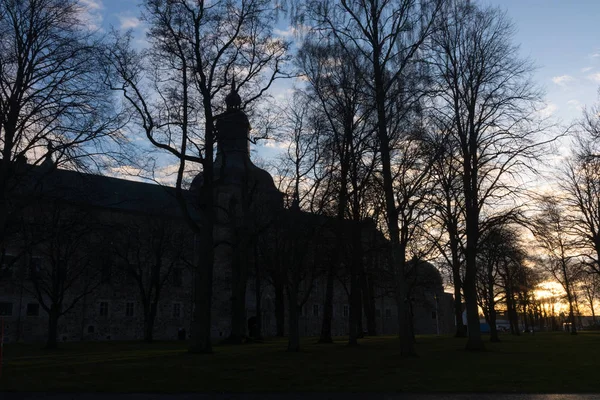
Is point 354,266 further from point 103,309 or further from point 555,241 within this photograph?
point 103,309

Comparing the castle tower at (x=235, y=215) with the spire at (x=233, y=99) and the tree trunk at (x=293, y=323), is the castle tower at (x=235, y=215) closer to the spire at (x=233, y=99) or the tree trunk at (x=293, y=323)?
the spire at (x=233, y=99)

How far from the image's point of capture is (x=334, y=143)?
24.3m

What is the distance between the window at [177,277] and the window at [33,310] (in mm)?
12724

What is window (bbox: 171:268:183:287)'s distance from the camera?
5612cm

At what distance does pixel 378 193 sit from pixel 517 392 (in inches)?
524

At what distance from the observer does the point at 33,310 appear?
164ft

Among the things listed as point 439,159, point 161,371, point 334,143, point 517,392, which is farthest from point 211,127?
point 517,392

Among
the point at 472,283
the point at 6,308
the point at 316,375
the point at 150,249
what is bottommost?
the point at 316,375

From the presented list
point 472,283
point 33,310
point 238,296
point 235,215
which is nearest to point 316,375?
point 472,283

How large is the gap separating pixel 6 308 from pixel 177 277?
17177mm

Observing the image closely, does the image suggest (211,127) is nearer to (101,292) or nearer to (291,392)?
(291,392)

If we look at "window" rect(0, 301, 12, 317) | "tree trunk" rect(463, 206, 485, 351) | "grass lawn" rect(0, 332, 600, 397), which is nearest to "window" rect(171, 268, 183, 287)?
"window" rect(0, 301, 12, 317)

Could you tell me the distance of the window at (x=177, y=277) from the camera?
56.1 meters

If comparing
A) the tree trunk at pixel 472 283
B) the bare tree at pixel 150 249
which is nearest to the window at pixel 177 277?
the bare tree at pixel 150 249
